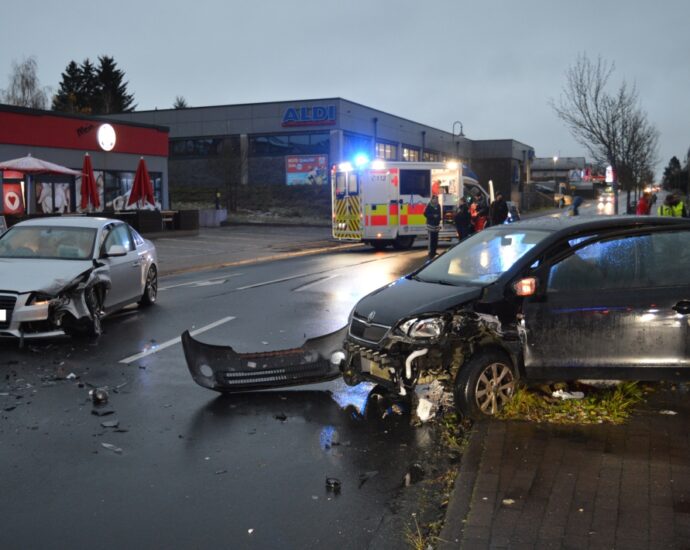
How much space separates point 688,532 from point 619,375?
2.33 meters

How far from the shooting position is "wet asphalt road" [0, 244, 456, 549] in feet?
13.8

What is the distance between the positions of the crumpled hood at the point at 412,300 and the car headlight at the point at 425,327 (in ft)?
0.24

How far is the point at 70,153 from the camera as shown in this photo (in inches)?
1271

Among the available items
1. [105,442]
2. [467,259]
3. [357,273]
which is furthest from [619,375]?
[357,273]

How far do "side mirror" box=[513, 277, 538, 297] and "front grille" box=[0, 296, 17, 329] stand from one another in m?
5.71

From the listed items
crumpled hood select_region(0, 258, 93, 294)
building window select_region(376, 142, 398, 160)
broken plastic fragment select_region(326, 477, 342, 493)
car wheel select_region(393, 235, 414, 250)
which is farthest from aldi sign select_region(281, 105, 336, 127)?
broken plastic fragment select_region(326, 477, 342, 493)

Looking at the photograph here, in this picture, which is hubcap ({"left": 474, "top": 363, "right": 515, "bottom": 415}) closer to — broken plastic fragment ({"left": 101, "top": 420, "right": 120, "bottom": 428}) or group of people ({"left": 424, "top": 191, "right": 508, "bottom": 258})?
broken plastic fragment ({"left": 101, "top": 420, "right": 120, "bottom": 428})

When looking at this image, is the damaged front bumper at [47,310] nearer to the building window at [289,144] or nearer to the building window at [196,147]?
the building window at [289,144]

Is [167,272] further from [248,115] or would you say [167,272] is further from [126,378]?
[248,115]

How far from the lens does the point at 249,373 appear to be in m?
7.07

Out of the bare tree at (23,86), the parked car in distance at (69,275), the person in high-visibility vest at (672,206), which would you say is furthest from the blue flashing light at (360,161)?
the bare tree at (23,86)

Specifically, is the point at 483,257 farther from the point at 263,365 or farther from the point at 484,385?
the point at 263,365

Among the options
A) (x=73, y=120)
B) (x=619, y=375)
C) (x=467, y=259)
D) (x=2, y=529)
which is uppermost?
(x=73, y=120)

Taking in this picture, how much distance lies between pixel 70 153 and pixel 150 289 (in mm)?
22210
